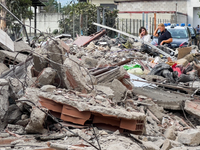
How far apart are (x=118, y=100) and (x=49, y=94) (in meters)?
1.81

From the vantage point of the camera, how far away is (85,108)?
470cm

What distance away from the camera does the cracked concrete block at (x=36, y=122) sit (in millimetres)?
4531

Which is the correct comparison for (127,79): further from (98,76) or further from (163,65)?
(163,65)

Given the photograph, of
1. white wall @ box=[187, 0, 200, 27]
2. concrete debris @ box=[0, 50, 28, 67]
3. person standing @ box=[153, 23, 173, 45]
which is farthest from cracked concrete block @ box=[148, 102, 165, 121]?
white wall @ box=[187, 0, 200, 27]

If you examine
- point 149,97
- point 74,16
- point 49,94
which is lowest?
point 149,97

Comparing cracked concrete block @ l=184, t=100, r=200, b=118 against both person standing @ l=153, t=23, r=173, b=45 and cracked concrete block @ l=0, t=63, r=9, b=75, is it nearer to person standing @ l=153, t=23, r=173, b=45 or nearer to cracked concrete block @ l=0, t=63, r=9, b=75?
cracked concrete block @ l=0, t=63, r=9, b=75

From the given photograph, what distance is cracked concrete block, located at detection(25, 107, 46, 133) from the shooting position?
14.9 feet

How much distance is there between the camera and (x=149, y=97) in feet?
24.3

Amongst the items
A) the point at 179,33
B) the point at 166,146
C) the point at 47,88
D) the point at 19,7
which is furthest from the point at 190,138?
the point at 19,7

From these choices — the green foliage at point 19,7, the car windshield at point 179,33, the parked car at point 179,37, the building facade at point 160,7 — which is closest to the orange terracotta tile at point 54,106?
the parked car at point 179,37

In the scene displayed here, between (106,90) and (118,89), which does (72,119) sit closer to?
(106,90)

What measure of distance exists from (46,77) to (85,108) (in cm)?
120

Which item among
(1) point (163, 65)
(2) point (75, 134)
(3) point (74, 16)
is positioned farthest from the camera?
(3) point (74, 16)

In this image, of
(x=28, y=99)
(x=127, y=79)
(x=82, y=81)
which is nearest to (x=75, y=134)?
(x=28, y=99)
